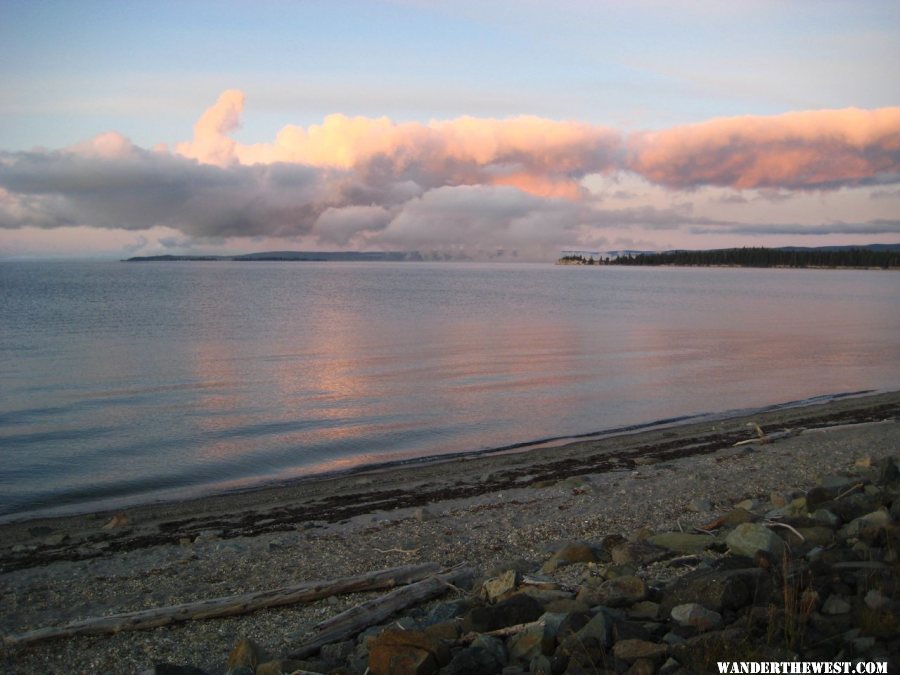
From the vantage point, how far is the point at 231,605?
7512mm

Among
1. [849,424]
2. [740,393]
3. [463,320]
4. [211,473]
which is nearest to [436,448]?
[211,473]

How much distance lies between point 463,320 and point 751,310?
30611 mm

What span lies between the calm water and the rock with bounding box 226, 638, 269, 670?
9600 millimetres

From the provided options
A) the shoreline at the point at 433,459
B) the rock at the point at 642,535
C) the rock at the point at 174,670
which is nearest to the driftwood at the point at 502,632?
the rock at the point at 174,670

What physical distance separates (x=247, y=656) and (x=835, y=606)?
4.30 meters

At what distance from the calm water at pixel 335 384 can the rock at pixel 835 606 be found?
487 inches

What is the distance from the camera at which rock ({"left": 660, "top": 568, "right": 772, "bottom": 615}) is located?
5.50m

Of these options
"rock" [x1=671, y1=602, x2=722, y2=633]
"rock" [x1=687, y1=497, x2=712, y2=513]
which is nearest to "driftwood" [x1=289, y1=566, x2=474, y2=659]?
"rock" [x1=671, y1=602, x2=722, y2=633]

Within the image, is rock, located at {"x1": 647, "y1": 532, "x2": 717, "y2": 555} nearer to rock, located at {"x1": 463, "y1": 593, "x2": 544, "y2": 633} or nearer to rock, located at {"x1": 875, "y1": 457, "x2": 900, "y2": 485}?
rock, located at {"x1": 463, "y1": 593, "x2": 544, "y2": 633}

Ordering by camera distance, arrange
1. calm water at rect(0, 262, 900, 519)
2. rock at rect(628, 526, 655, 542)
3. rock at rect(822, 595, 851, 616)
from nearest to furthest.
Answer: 1. rock at rect(822, 595, 851, 616)
2. rock at rect(628, 526, 655, 542)
3. calm water at rect(0, 262, 900, 519)

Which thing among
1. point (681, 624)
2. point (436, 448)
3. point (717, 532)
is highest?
point (681, 624)

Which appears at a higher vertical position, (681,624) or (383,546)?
(681,624)

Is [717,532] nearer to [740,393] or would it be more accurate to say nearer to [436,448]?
[436,448]

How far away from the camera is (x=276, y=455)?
17.8 metres
